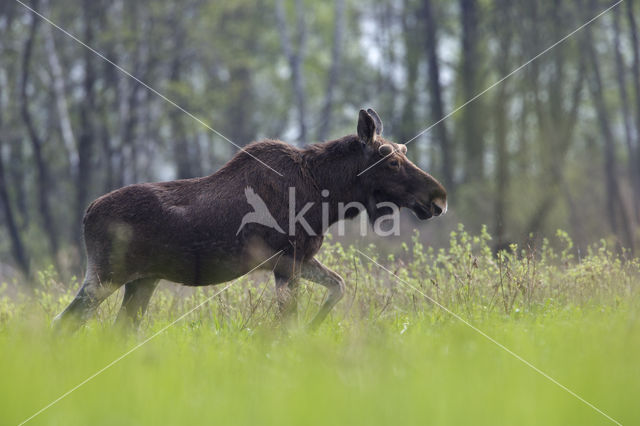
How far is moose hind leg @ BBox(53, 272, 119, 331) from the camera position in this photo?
604 cm

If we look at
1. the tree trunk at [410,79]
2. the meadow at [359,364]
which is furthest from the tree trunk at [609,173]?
the meadow at [359,364]

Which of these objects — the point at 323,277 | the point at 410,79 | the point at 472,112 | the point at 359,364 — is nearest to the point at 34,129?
the point at 472,112

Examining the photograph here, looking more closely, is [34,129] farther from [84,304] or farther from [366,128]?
[366,128]

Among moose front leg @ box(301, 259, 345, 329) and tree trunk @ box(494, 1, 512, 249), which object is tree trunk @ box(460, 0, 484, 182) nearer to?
tree trunk @ box(494, 1, 512, 249)

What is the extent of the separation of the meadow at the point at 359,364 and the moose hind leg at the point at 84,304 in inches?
5.7

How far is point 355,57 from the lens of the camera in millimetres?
31672

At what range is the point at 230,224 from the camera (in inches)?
245

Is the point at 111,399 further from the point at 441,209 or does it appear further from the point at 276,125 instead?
the point at 276,125

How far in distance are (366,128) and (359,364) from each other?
3114 mm

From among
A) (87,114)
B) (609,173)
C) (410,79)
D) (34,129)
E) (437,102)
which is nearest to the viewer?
(609,173)

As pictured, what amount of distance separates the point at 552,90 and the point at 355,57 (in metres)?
13.8

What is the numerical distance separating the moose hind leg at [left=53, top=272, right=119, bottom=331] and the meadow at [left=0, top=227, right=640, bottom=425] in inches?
5.7

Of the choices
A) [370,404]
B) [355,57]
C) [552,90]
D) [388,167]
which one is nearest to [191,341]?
[370,404]

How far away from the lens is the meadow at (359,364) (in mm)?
3449
